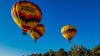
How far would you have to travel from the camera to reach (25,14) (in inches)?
1163

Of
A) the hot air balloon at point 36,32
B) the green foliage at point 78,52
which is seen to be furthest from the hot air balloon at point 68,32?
the green foliage at point 78,52

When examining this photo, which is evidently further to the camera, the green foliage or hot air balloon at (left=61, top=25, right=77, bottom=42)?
the green foliage

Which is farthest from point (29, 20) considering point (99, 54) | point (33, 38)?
point (99, 54)

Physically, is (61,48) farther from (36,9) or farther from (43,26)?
(36,9)

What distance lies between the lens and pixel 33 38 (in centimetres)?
4106

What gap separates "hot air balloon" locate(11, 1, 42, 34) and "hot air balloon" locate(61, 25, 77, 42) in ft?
68.6

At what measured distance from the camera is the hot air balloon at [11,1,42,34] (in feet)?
95.8

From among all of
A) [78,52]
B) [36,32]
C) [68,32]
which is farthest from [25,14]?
[78,52]

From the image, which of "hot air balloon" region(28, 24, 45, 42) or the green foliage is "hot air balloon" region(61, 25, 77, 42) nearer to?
"hot air balloon" region(28, 24, 45, 42)

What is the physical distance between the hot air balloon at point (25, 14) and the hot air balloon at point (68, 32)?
2091cm

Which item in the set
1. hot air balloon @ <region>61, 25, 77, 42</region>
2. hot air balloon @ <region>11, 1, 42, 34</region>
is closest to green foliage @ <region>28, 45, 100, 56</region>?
A: hot air balloon @ <region>61, 25, 77, 42</region>

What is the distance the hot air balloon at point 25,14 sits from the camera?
2920 centimetres

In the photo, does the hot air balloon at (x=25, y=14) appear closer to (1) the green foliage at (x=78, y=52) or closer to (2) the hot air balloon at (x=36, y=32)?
(2) the hot air balloon at (x=36, y=32)

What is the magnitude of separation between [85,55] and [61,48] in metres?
21.9
